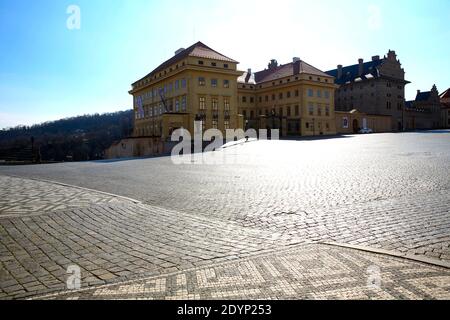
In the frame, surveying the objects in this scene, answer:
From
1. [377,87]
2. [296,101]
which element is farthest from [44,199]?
[377,87]

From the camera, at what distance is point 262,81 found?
242ft

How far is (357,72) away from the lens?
3214 inches

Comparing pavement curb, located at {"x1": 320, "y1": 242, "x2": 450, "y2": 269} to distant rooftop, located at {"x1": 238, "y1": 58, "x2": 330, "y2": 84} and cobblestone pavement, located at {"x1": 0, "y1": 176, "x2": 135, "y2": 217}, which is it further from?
distant rooftop, located at {"x1": 238, "y1": 58, "x2": 330, "y2": 84}

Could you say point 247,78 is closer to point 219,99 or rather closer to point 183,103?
point 219,99

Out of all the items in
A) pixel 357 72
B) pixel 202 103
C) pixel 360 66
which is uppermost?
pixel 360 66

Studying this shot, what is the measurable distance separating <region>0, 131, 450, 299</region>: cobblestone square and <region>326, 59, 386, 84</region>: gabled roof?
2981 inches

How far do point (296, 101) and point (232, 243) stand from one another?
62736 mm

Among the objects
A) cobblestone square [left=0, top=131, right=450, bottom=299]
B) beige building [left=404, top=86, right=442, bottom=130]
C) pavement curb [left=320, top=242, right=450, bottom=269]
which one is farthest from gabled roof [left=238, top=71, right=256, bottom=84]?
pavement curb [left=320, top=242, right=450, bottom=269]

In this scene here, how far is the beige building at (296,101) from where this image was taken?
64062 mm

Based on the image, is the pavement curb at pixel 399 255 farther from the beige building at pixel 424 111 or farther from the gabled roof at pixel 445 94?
the gabled roof at pixel 445 94

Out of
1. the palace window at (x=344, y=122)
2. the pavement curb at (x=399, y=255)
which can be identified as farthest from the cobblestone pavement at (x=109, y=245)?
the palace window at (x=344, y=122)

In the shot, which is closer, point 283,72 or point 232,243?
point 232,243

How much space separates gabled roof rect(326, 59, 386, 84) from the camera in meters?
77.1
